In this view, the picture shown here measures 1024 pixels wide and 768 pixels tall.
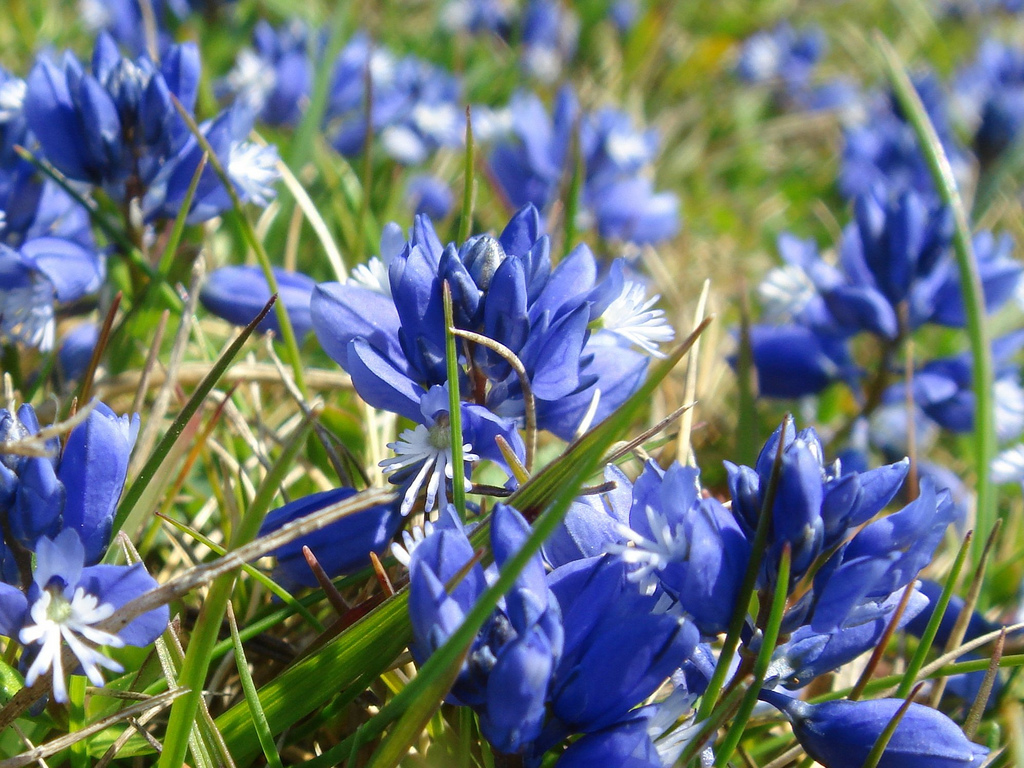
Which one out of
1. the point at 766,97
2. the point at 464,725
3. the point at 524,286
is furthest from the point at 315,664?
the point at 766,97

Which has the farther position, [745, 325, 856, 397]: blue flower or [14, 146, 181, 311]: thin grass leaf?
[745, 325, 856, 397]: blue flower

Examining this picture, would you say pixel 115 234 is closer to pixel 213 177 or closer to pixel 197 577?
pixel 213 177

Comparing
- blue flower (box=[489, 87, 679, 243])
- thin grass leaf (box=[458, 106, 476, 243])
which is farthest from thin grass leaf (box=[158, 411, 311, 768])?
blue flower (box=[489, 87, 679, 243])

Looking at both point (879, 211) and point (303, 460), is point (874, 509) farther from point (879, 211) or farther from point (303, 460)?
point (879, 211)

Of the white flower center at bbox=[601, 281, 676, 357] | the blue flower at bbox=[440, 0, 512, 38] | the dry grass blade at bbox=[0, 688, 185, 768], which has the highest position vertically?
the blue flower at bbox=[440, 0, 512, 38]

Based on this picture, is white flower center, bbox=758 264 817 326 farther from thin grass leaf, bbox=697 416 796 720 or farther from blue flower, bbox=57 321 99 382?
blue flower, bbox=57 321 99 382

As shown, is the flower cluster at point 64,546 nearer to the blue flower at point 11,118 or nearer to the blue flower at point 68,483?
the blue flower at point 68,483
